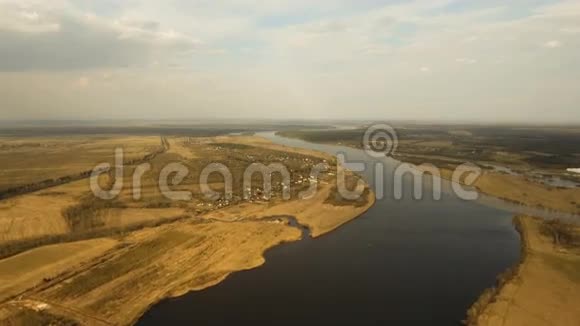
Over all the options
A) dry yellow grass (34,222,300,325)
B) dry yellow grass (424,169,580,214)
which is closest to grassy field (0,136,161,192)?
dry yellow grass (34,222,300,325)

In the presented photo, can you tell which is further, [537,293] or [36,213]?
[36,213]

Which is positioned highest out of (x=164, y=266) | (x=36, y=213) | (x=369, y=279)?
(x=36, y=213)

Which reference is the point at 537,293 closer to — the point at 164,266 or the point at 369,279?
the point at 369,279

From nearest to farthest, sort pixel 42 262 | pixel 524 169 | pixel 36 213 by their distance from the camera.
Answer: pixel 42 262 → pixel 36 213 → pixel 524 169

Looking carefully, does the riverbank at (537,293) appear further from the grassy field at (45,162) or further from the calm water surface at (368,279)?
the grassy field at (45,162)

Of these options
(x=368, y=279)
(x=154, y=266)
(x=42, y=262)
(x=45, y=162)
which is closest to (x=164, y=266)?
(x=154, y=266)

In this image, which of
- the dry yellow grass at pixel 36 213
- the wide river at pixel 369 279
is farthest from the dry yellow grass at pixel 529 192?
the dry yellow grass at pixel 36 213

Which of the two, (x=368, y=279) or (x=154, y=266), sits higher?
(x=154, y=266)

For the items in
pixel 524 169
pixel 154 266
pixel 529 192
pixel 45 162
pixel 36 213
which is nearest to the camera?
pixel 154 266
